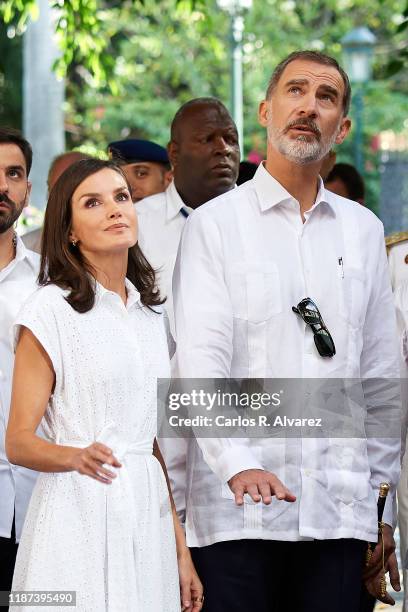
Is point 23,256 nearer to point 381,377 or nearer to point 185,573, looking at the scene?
point 381,377

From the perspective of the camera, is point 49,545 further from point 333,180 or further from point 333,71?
point 333,180

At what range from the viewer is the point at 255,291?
15.5 ft

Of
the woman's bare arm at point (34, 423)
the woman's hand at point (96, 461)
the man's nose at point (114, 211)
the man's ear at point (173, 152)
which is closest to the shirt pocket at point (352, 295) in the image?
the man's nose at point (114, 211)

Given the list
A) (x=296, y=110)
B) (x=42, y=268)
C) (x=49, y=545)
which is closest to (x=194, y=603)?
(x=49, y=545)

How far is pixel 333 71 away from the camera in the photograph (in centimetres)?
509

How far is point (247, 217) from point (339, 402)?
0.66 metres

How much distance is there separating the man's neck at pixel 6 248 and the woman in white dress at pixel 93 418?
1.09m

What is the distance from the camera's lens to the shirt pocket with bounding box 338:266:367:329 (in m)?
4.82

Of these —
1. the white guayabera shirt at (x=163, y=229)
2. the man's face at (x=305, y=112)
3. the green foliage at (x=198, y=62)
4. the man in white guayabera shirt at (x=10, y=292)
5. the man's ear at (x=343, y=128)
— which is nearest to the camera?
the man's face at (x=305, y=112)

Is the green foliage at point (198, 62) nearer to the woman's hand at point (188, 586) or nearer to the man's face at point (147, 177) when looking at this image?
the man's face at point (147, 177)

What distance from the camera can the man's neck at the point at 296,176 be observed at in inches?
195

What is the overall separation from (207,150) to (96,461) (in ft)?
11.6

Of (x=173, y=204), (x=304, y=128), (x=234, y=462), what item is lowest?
(x=234, y=462)

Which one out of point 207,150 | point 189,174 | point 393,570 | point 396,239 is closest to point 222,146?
point 207,150
